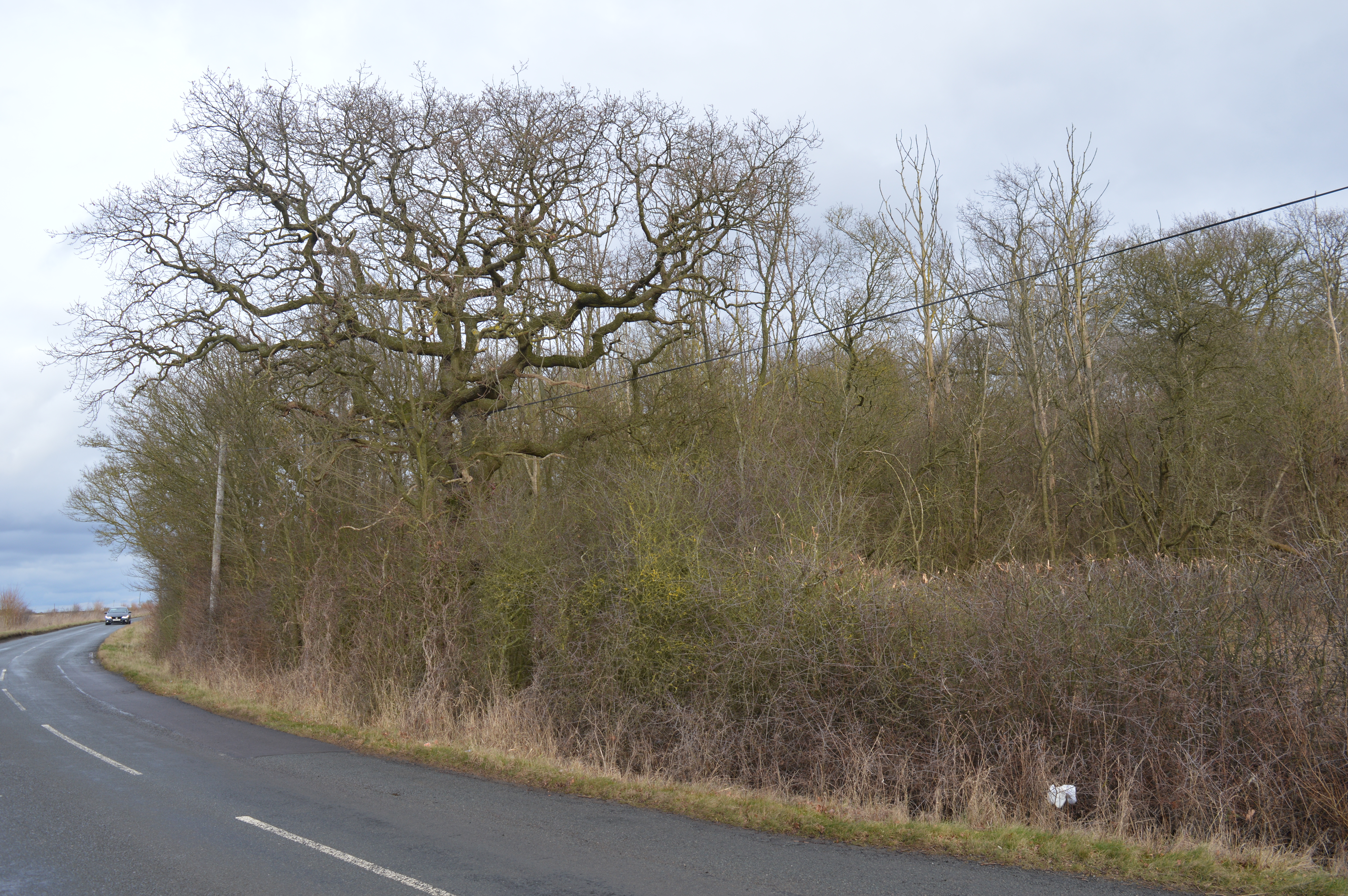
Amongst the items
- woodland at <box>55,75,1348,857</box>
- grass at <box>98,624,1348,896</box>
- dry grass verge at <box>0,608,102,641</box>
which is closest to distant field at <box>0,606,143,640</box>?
dry grass verge at <box>0,608,102,641</box>

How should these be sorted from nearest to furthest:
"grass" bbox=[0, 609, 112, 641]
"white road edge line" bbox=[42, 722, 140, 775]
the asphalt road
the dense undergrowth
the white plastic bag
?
the asphalt road
the dense undergrowth
the white plastic bag
"white road edge line" bbox=[42, 722, 140, 775]
"grass" bbox=[0, 609, 112, 641]

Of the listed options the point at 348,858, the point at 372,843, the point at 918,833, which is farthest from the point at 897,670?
the point at 348,858

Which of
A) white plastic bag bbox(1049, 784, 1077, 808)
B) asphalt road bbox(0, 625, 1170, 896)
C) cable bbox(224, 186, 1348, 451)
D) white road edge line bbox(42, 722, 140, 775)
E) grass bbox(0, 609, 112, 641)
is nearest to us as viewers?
asphalt road bbox(0, 625, 1170, 896)

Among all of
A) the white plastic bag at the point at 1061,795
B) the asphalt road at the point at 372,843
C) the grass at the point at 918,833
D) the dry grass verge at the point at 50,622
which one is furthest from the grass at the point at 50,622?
the white plastic bag at the point at 1061,795

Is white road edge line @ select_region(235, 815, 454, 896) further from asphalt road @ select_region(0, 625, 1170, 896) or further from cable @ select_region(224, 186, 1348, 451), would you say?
cable @ select_region(224, 186, 1348, 451)

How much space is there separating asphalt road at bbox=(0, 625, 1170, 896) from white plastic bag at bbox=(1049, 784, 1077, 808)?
191 cm

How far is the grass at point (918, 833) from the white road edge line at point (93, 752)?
2.68 meters

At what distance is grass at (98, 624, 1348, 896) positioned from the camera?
5.75 meters

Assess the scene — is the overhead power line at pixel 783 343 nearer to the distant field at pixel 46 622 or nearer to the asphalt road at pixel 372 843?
the asphalt road at pixel 372 843

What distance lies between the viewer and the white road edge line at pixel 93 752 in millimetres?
9961

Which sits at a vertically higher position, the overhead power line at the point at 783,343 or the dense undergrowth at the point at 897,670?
the overhead power line at the point at 783,343

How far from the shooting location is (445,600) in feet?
44.8

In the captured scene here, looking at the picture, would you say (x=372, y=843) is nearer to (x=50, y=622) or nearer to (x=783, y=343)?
(x=783, y=343)

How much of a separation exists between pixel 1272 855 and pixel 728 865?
3951mm
